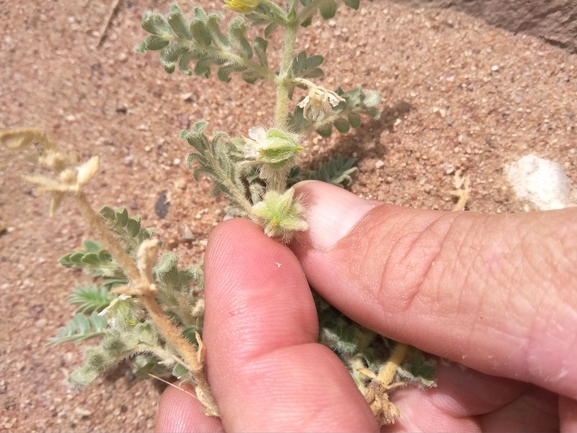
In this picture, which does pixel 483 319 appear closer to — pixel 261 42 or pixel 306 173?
pixel 306 173

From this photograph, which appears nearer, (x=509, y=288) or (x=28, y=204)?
(x=509, y=288)

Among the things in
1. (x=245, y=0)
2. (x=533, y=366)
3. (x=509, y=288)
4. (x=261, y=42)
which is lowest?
(x=533, y=366)

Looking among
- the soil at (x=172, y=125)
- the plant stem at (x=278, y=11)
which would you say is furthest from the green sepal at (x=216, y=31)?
the soil at (x=172, y=125)

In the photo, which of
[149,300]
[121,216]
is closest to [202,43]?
[121,216]

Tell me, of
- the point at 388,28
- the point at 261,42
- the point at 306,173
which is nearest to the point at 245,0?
the point at 261,42

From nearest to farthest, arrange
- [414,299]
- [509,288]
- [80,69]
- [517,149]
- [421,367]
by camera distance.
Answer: [509,288]
[414,299]
[421,367]
[517,149]
[80,69]

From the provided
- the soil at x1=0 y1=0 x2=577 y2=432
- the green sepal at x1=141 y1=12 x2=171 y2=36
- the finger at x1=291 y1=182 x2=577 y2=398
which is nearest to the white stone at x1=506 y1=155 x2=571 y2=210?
the soil at x1=0 y1=0 x2=577 y2=432

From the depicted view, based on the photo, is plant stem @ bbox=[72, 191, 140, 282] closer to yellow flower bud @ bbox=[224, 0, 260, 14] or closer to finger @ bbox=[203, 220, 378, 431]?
finger @ bbox=[203, 220, 378, 431]
